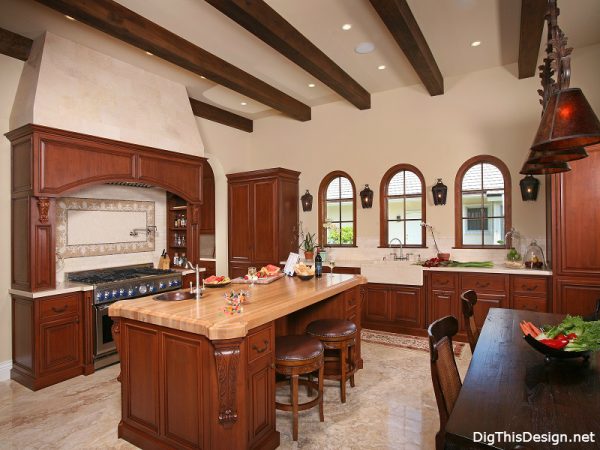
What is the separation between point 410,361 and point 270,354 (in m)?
2.30

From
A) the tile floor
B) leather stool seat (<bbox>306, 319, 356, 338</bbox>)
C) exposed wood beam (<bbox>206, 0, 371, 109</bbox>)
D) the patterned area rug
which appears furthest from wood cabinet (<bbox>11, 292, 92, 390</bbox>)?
the patterned area rug

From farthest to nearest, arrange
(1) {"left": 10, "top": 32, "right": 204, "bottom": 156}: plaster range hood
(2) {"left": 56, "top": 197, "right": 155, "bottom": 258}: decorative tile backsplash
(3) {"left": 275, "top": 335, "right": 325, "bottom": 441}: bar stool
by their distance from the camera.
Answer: (2) {"left": 56, "top": 197, "right": 155, "bottom": 258}: decorative tile backsplash < (1) {"left": 10, "top": 32, "right": 204, "bottom": 156}: plaster range hood < (3) {"left": 275, "top": 335, "right": 325, "bottom": 441}: bar stool

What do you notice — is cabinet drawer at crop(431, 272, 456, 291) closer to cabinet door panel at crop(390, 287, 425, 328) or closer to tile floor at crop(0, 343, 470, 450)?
cabinet door panel at crop(390, 287, 425, 328)

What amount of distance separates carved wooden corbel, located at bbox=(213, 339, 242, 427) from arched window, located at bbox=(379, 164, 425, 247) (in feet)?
13.6

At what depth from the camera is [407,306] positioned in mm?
5059

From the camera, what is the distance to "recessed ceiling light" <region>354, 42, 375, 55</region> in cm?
427

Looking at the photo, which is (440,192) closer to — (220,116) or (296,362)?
(296,362)

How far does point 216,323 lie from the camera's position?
2062 millimetres

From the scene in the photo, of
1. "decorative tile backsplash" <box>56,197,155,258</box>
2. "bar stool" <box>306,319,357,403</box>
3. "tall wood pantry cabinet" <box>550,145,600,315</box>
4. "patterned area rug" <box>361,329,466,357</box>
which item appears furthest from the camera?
"patterned area rug" <box>361,329,466,357</box>

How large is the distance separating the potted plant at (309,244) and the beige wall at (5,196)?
13.0ft

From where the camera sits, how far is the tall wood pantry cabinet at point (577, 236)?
3881mm

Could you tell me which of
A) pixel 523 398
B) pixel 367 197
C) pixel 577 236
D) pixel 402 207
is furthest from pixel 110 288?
pixel 577 236

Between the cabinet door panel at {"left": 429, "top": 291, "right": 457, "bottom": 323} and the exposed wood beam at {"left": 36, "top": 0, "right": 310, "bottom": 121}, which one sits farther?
the cabinet door panel at {"left": 429, "top": 291, "right": 457, "bottom": 323}

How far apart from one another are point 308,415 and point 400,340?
2.24 meters
